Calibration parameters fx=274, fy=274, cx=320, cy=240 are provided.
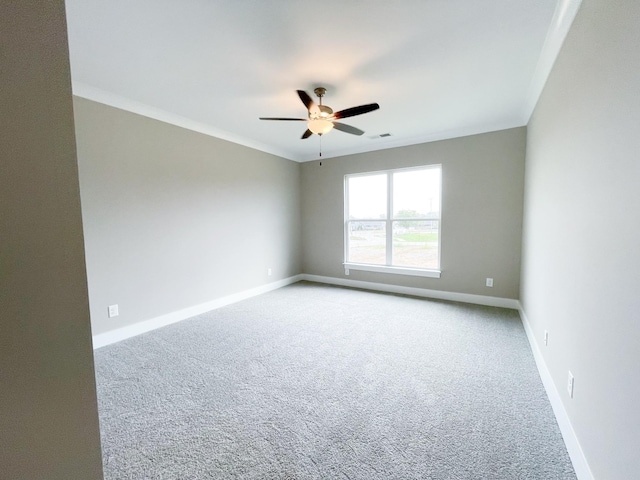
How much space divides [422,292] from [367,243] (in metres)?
1.28

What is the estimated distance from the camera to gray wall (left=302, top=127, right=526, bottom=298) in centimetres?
375

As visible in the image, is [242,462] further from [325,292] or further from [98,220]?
[325,292]

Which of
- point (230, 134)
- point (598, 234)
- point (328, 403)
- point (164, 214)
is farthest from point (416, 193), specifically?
point (164, 214)

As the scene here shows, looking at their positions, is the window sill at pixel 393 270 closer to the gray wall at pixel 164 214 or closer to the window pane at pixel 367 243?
the window pane at pixel 367 243

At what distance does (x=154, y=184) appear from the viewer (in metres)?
3.27

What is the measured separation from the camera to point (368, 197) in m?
5.01

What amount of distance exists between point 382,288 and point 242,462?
12.3 ft

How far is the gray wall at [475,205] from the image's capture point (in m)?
3.75

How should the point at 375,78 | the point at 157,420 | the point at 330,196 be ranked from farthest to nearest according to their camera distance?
the point at 330,196 < the point at 375,78 < the point at 157,420

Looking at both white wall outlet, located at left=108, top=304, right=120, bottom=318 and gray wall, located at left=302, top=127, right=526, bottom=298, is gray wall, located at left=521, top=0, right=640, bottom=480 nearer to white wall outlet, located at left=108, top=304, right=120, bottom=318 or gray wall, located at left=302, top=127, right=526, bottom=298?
gray wall, located at left=302, top=127, right=526, bottom=298

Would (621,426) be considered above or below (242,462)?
above

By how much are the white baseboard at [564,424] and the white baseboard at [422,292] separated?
146cm

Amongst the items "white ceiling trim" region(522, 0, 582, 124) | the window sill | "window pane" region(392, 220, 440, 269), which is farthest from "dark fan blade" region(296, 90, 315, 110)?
the window sill

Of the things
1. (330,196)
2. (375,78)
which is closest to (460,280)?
(330,196)
